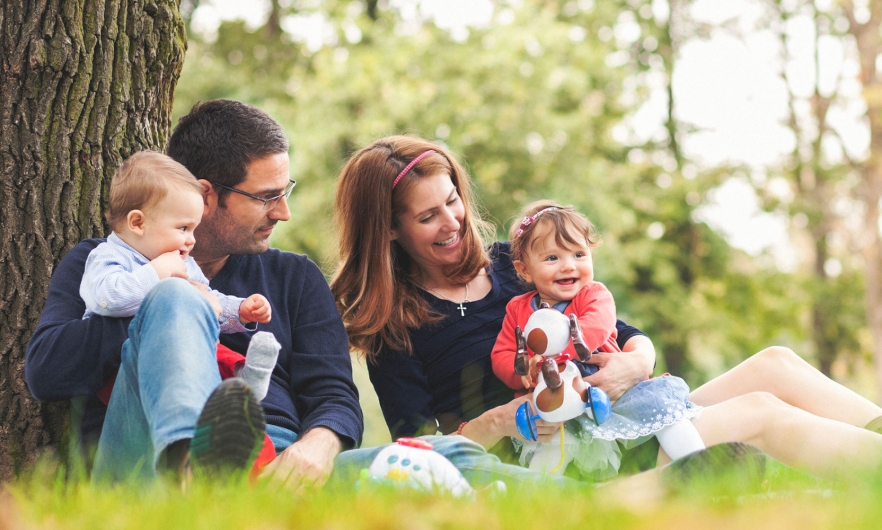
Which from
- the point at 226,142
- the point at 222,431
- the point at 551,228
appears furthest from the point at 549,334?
the point at 226,142

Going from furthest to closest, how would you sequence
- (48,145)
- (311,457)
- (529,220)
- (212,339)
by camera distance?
(529,220) < (48,145) < (311,457) < (212,339)

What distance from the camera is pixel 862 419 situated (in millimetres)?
2984

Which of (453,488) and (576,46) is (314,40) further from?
(453,488)

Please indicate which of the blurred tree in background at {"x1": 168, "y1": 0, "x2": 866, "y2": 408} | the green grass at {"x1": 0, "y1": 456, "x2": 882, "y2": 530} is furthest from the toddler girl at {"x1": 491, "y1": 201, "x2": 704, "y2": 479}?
the blurred tree in background at {"x1": 168, "y1": 0, "x2": 866, "y2": 408}

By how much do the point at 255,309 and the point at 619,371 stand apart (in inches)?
50.8

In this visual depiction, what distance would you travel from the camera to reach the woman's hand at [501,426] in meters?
2.92

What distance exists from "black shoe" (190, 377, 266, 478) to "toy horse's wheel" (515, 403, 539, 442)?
1.16 m

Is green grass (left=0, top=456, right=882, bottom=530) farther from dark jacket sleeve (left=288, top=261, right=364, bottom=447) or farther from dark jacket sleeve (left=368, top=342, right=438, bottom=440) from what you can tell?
dark jacket sleeve (left=368, top=342, right=438, bottom=440)

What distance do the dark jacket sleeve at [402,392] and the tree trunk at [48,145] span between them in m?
1.22

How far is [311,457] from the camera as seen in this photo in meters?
2.62

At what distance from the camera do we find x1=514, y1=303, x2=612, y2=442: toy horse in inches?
109

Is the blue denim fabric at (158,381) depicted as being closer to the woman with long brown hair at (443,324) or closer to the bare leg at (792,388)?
the woman with long brown hair at (443,324)

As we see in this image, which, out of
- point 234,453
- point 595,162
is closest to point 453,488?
point 234,453

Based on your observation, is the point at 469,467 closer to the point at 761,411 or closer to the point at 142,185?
the point at 761,411
